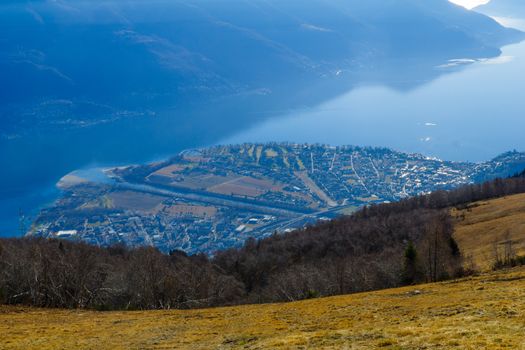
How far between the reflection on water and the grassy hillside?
270ft

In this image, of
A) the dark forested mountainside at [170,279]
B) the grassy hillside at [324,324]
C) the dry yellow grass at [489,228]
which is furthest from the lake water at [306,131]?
the grassy hillside at [324,324]

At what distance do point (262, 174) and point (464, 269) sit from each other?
6976cm

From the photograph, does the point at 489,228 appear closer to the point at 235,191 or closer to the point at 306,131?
the point at 235,191

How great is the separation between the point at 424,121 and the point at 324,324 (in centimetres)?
11330

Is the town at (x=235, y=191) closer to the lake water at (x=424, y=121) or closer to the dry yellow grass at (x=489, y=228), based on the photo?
the lake water at (x=424, y=121)

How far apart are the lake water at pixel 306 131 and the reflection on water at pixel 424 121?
8.1 inches

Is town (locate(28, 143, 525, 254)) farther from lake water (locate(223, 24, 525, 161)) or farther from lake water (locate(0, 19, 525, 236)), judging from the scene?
lake water (locate(223, 24, 525, 161))

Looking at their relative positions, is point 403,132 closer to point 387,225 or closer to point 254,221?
point 254,221

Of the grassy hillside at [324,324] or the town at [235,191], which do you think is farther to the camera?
the town at [235,191]

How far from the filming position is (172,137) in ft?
398

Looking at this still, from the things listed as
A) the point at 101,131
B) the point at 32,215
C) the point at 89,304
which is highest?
the point at 101,131

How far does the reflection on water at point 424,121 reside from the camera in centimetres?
10125

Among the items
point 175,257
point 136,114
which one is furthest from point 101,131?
point 175,257

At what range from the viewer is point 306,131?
121 metres
